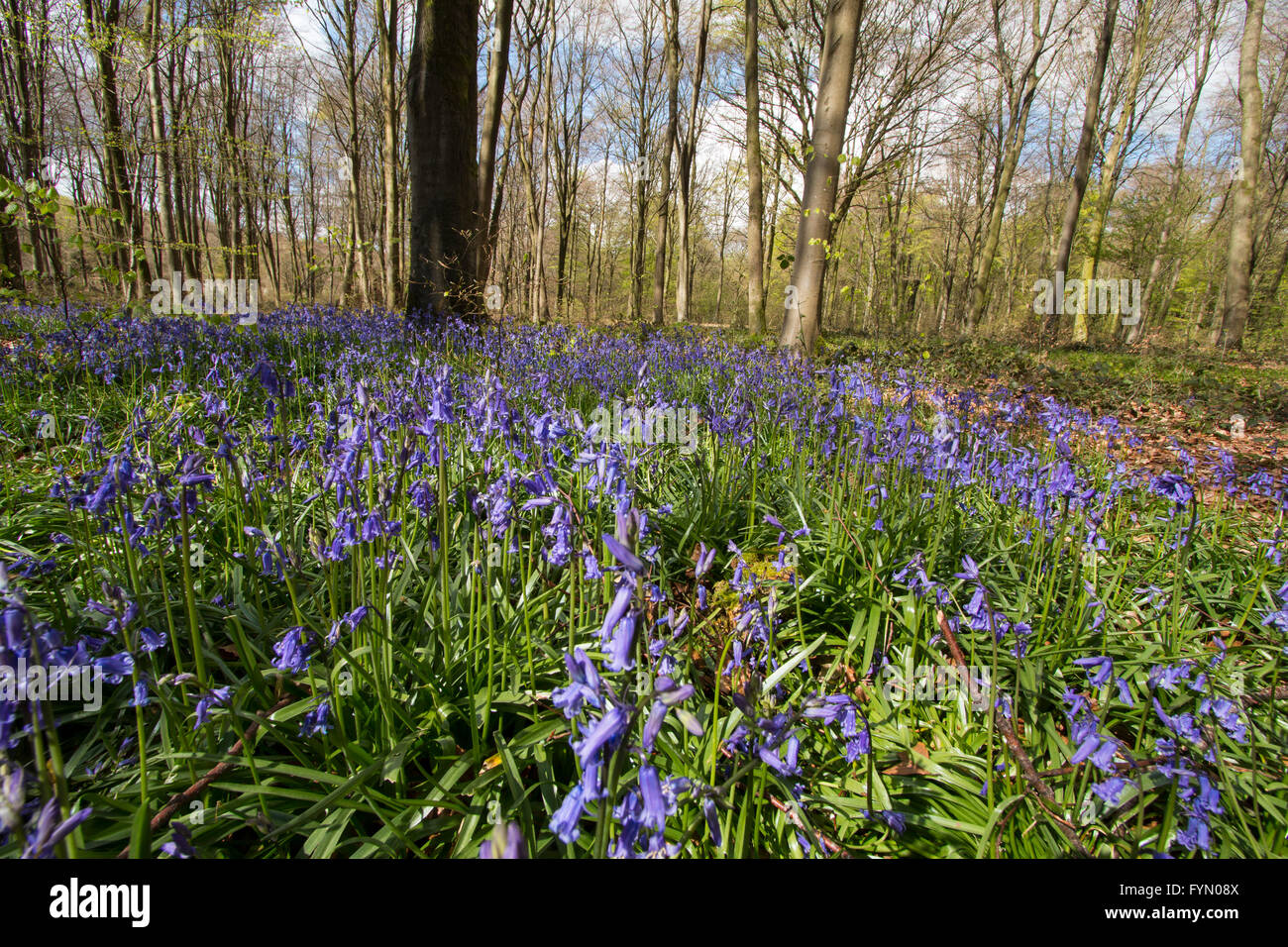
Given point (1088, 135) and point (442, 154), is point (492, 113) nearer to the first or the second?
point (442, 154)

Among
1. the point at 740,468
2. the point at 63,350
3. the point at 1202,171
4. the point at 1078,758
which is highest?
the point at 1202,171

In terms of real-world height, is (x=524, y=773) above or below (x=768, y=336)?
below

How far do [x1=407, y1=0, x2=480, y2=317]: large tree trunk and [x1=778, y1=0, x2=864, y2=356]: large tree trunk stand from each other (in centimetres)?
443

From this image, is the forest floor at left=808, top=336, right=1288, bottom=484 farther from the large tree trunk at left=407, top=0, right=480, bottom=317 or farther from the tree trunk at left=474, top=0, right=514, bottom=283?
the large tree trunk at left=407, top=0, right=480, bottom=317

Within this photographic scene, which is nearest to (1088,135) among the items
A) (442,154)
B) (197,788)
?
(442,154)

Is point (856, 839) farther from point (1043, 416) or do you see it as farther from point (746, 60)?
point (746, 60)

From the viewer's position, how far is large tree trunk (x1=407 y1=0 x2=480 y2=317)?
6949 mm

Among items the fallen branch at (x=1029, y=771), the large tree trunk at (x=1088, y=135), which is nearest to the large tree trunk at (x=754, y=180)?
the large tree trunk at (x=1088, y=135)

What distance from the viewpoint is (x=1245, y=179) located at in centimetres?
1313

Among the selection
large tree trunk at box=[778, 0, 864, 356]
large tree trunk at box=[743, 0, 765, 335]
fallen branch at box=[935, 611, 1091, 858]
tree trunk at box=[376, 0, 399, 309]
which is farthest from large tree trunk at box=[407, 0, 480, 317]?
fallen branch at box=[935, 611, 1091, 858]

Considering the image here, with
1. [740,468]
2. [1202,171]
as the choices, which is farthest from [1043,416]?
[1202,171]
